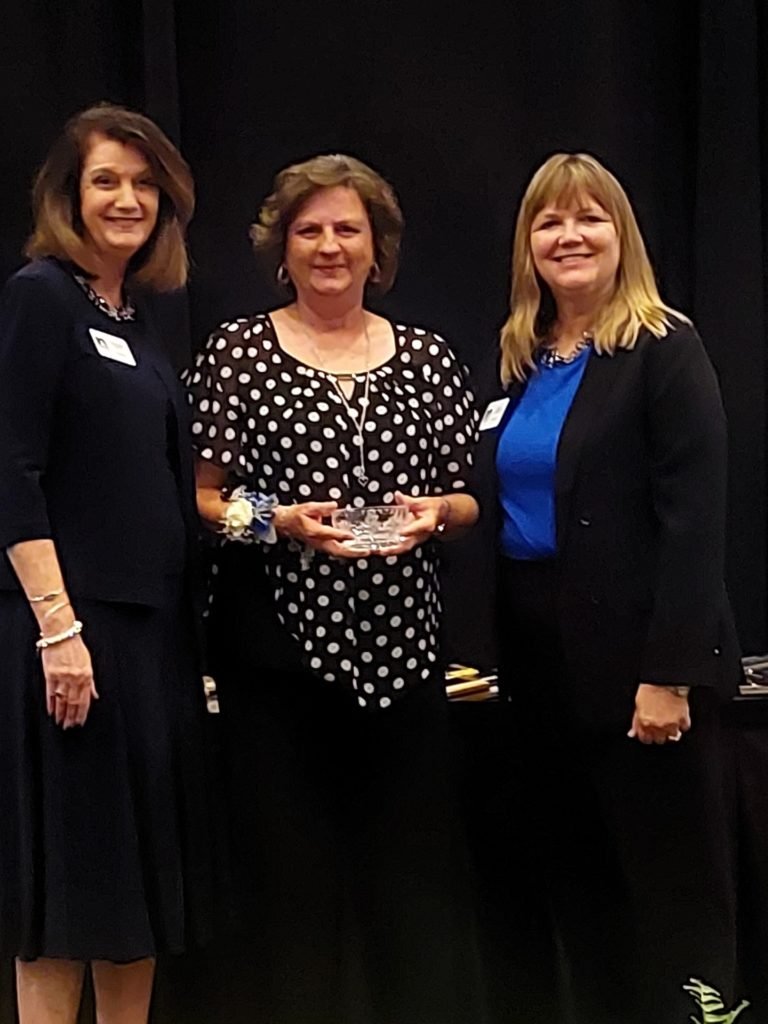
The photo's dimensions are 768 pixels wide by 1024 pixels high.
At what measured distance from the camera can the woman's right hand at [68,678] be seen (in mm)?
1844

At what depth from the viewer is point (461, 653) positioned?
3000mm

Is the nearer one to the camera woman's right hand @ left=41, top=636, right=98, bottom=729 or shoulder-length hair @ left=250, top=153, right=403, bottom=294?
woman's right hand @ left=41, top=636, right=98, bottom=729

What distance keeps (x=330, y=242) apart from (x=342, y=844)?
97cm

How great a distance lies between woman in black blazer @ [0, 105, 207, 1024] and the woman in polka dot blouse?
12 centimetres

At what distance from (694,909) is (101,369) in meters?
1.22

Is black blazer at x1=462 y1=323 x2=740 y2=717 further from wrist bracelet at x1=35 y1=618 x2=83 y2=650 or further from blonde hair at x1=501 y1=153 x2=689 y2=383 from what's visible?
wrist bracelet at x1=35 y1=618 x2=83 y2=650

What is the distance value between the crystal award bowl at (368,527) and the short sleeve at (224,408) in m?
0.20

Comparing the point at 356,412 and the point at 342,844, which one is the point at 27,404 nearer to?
the point at 356,412

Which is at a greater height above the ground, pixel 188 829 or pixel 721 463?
pixel 721 463

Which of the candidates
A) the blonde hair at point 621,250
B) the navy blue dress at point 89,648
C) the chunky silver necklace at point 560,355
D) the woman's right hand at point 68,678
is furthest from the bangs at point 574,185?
the woman's right hand at point 68,678

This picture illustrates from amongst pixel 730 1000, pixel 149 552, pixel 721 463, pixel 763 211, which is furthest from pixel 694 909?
pixel 763 211

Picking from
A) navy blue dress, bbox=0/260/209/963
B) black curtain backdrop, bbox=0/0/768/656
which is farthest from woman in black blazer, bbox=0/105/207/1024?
black curtain backdrop, bbox=0/0/768/656

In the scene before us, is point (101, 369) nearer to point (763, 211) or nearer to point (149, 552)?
point (149, 552)

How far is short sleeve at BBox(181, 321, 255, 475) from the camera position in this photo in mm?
2066
